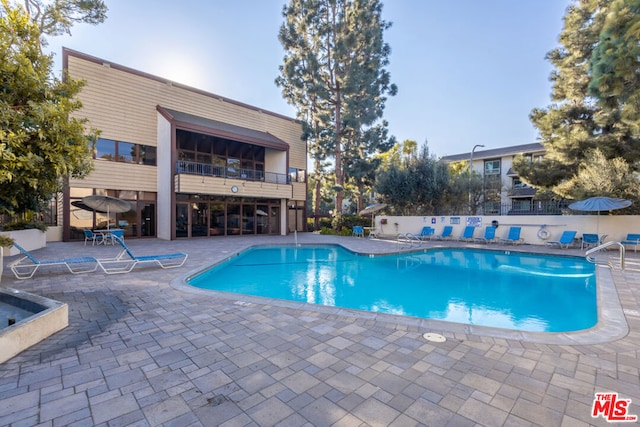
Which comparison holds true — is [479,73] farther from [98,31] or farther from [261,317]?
[98,31]

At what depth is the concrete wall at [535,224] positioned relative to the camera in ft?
40.2

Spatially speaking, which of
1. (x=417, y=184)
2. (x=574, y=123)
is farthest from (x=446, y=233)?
(x=574, y=123)

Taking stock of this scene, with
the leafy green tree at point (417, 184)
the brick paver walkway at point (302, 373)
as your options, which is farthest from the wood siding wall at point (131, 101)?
the brick paver walkway at point (302, 373)

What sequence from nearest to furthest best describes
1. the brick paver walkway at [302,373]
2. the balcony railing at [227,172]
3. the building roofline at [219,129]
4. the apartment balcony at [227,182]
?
the brick paver walkway at [302,373] → the apartment balcony at [227,182] → the building roofline at [219,129] → the balcony railing at [227,172]

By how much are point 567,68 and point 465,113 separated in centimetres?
523

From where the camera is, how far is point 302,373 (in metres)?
2.64

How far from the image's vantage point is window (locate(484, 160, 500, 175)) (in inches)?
1147

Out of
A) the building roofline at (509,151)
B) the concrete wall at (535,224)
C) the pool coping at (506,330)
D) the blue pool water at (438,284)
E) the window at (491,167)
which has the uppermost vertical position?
the building roofline at (509,151)

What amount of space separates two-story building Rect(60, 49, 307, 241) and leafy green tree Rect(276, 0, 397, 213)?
3733mm

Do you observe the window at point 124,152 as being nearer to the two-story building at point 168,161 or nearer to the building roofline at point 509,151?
the two-story building at point 168,161

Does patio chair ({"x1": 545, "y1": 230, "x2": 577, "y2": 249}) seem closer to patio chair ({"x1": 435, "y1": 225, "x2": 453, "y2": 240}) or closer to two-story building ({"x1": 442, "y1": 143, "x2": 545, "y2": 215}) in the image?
patio chair ({"x1": 435, "y1": 225, "x2": 453, "y2": 240})

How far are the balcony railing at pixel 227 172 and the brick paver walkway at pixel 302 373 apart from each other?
12478 mm

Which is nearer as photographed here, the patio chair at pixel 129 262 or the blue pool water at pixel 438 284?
the blue pool water at pixel 438 284

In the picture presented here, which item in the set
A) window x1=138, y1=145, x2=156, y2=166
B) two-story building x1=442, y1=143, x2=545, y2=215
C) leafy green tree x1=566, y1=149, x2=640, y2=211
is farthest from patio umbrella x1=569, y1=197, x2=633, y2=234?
window x1=138, y1=145, x2=156, y2=166
